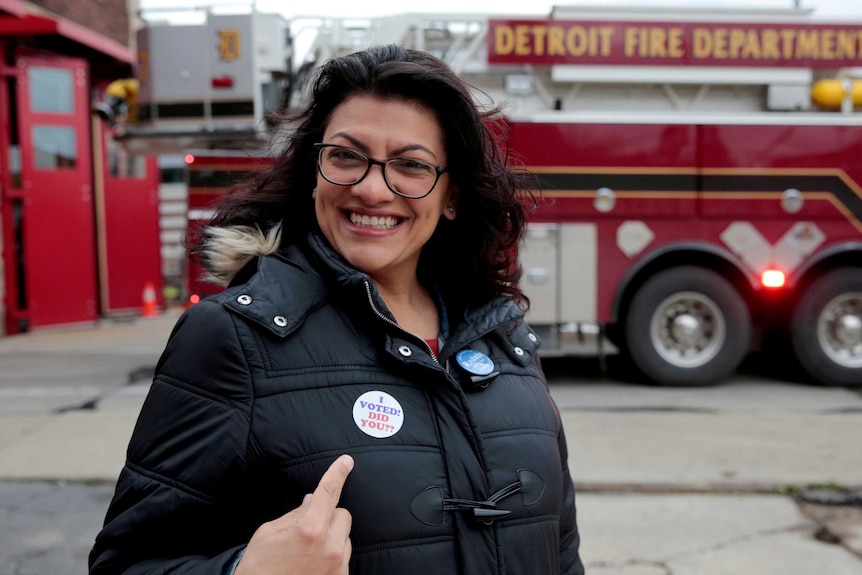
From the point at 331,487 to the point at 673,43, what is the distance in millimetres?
6671

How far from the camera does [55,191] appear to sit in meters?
10.9

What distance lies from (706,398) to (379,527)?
581 cm

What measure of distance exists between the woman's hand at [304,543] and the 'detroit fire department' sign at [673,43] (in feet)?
20.8

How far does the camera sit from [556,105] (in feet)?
23.5

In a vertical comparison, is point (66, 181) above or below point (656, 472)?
above

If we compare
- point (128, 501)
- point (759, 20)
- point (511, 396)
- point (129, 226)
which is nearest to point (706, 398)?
point (759, 20)

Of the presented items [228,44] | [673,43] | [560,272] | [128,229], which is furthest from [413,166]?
[128,229]

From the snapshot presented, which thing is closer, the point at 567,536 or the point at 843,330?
the point at 567,536

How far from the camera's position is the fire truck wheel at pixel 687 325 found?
22.8 ft

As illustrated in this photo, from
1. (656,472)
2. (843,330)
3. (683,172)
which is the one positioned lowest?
(656,472)

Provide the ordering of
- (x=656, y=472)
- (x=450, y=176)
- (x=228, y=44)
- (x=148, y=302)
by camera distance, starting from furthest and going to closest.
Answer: (x=148, y=302) → (x=228, y=44) → (x=656, y=472) → (x=450, y=176)

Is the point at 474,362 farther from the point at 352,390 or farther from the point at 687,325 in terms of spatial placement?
the point at 687,325

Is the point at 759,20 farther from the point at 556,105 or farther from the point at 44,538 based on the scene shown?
the point at 44,538

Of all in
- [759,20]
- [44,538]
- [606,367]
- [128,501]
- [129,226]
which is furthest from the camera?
[129,226]
